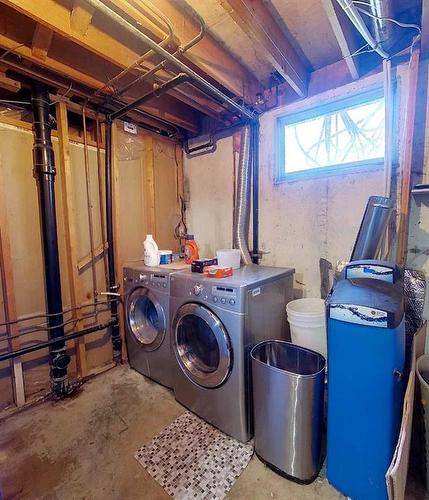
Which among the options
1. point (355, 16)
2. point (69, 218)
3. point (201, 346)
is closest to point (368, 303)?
point (201, 346)

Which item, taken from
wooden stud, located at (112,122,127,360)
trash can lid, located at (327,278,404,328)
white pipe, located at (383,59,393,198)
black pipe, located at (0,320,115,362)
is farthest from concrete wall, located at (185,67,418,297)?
black pipe, located at (0,320,115,362)

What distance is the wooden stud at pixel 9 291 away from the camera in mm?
1763

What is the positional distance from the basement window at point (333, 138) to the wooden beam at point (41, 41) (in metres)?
1.71

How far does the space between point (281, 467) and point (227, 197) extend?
82.8 inches

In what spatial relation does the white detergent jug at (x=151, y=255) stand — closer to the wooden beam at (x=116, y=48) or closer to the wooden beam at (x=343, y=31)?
the wooden beam at (x=116, y=48)

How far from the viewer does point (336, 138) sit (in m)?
1.97

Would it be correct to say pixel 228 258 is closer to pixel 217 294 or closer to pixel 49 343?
pixel 217 294

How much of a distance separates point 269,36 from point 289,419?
211cm

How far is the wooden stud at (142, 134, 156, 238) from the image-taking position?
8.51 ft

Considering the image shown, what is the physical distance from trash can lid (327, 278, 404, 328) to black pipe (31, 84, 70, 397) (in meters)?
1.88

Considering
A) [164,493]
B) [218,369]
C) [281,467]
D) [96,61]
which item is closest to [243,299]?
[218,369]

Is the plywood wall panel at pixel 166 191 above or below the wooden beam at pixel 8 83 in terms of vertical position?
below

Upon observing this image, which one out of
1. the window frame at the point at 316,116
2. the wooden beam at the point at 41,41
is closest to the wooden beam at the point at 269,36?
the window frame at the point at 316,116

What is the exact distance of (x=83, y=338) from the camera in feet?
7.18
